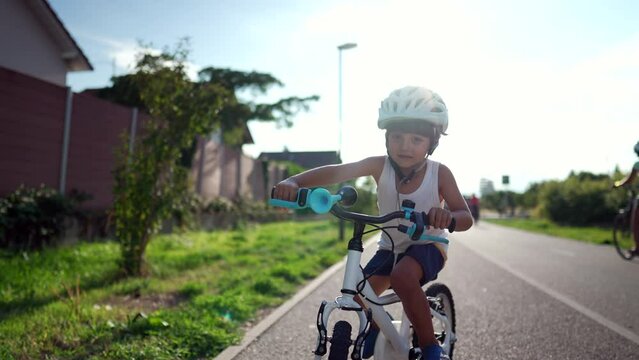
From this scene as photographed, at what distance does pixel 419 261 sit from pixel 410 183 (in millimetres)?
448

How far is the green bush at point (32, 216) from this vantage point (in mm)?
7945

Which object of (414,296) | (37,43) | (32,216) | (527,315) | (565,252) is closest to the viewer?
(414,296)

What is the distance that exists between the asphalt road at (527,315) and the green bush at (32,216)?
15.7ft

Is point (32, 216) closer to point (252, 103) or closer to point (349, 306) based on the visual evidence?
point (349, 306)

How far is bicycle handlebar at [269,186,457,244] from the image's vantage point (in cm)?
219

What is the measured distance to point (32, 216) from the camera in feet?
27.4

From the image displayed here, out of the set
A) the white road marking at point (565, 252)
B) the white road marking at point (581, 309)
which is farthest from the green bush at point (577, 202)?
the white road marking at point (581, 309)

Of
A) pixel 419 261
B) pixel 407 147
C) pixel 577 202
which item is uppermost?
pixel 577 202

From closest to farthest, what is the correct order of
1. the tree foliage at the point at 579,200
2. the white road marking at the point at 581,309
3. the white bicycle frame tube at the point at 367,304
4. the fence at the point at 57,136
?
the white bicycle frame tube at the point at 367,304 → the white road marking at the point at 581,309 → the fence at the point at 57,136 → the tree foliage at the point at 579,200

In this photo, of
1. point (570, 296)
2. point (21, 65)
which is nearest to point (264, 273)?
point (570, 296)

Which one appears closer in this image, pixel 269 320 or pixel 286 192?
pixel 286 192

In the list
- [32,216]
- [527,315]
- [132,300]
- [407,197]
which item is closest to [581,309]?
[527,315]

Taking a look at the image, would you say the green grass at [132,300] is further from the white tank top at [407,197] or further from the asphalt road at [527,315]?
the white tank top at [407,197]

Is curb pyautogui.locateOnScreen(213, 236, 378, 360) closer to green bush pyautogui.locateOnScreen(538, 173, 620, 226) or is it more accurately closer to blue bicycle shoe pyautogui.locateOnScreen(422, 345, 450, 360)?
blue bicycle shoe pyautogui.locateOnScreen(422, 345, 450, 360)
